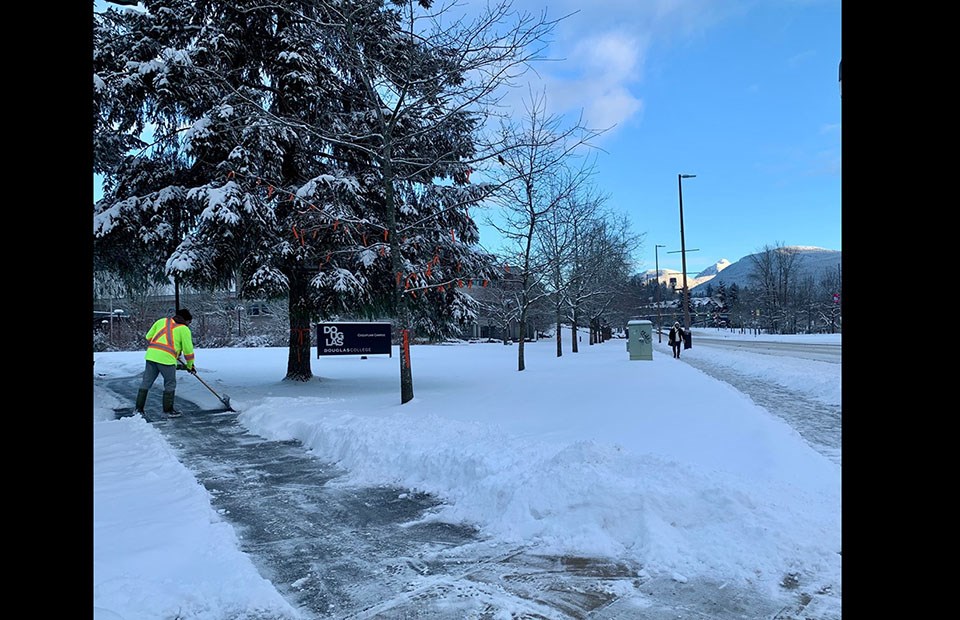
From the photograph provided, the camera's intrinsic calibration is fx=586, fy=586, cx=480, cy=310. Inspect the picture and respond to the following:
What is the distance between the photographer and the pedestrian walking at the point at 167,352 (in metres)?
10.8

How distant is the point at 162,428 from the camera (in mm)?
9562

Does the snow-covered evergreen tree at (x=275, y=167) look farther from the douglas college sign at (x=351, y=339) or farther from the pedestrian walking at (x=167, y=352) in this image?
the douglas college sign at (x=351, y=339)

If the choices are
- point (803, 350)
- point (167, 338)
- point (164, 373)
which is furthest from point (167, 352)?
point (803, 350)

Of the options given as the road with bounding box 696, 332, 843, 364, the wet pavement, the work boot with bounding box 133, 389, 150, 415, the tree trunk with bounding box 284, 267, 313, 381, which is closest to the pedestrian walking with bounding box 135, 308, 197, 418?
the work boot with bounding box 133, 389, 150, 415

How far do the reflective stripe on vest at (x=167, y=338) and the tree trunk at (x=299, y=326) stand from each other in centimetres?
323

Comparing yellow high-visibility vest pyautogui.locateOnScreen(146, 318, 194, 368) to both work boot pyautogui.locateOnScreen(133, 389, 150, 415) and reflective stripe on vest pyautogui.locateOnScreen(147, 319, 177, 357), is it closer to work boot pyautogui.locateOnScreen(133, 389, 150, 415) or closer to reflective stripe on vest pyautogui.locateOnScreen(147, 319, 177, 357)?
reflective stripe on vest pyautogui.locateOnScreen(147, 319, 177, 357)

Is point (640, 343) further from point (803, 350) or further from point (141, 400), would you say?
point (141, 400)

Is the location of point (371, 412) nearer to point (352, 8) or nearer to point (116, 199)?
point (352, 8)

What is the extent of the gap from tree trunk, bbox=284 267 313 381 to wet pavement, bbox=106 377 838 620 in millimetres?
8211

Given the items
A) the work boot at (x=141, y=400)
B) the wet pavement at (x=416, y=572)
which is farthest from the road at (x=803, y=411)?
the work boot at (x=141, y=400)

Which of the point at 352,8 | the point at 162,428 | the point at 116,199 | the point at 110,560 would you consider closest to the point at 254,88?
the point at 116,199

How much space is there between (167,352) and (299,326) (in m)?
4.29

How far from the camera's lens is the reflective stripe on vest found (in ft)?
35.4

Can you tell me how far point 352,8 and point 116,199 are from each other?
7482 millimetres
